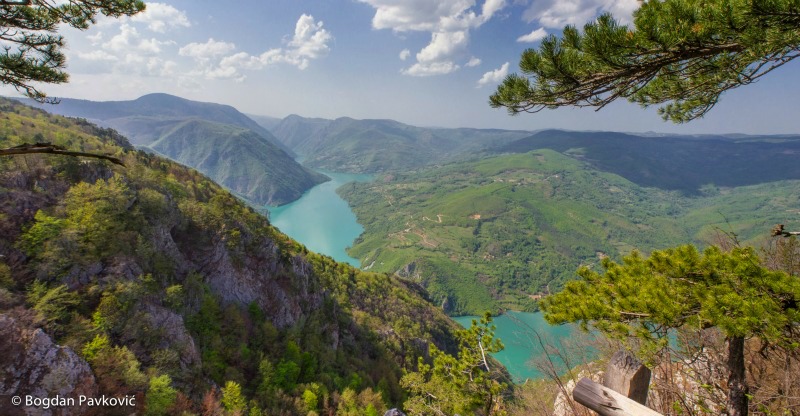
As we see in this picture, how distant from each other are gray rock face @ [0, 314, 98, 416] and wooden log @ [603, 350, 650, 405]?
12.6 meters

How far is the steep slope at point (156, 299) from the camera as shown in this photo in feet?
34.3

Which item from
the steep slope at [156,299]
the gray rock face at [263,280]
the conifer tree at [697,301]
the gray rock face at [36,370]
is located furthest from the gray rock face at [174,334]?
the conifer tree at [697,301]

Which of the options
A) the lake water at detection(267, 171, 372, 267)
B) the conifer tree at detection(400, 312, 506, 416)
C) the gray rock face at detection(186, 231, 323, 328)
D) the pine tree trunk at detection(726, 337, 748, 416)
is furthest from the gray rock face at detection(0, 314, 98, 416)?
the lake water at detection(267, 171, 372, 267)

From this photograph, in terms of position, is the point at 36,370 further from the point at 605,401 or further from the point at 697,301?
the point at 697,301

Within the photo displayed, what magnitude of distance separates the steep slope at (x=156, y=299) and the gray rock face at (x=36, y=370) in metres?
0.04

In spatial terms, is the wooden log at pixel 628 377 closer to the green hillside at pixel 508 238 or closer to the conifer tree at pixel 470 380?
the conifer tree at pixel 470 380

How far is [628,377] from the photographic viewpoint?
3.46m

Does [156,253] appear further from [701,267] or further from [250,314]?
[701,267]

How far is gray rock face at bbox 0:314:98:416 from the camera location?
25.9 feet

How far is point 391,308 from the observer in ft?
171

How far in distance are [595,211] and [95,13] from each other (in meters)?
219

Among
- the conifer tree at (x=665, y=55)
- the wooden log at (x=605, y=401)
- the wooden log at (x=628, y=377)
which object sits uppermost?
the conifer tree at (x=665, y=55)

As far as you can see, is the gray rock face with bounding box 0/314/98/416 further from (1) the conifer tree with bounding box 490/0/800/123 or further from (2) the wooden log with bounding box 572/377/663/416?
(1) the conifer tree with bounding box 490/0/800/123

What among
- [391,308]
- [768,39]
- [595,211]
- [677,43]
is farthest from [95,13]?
[595,211]
